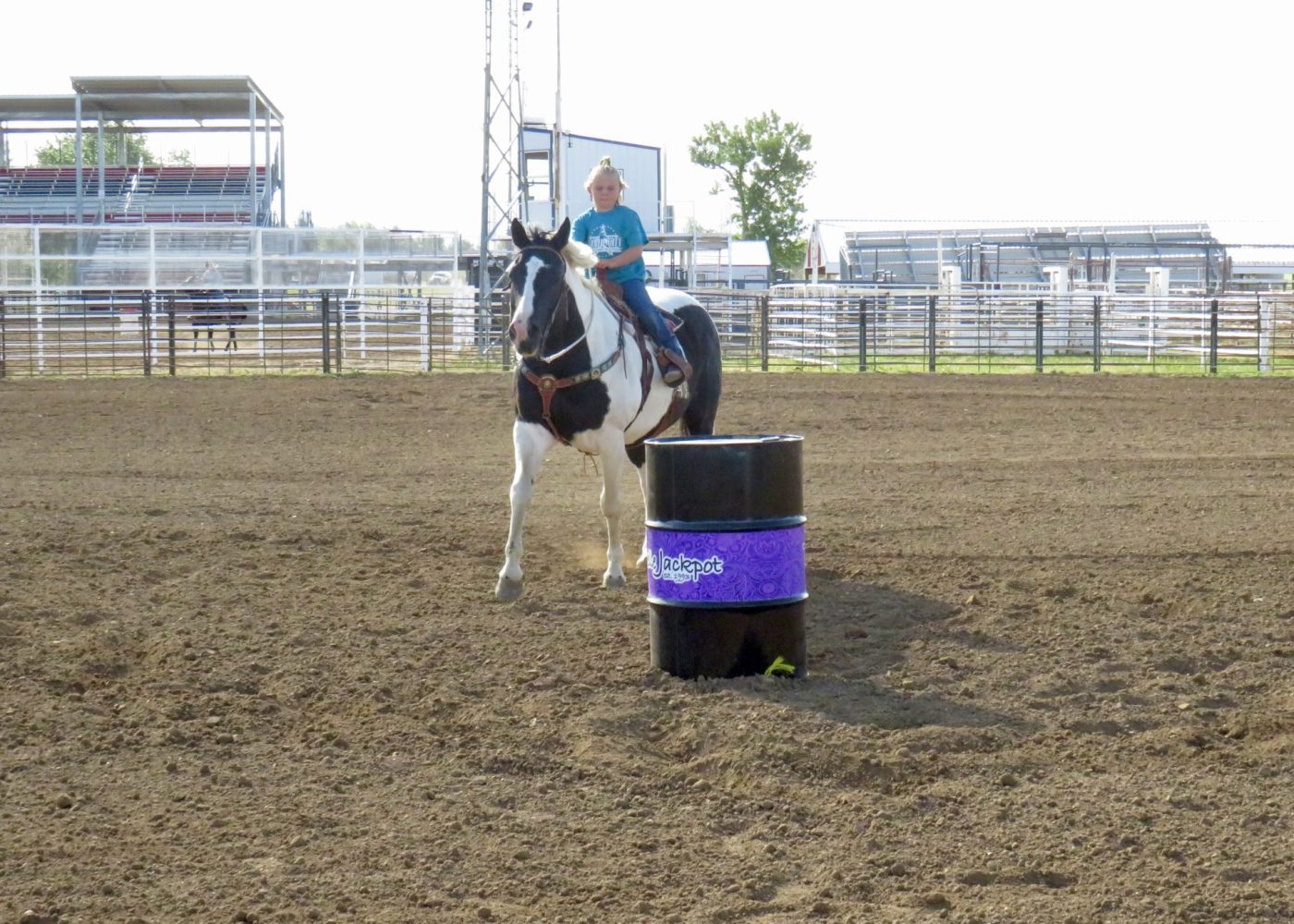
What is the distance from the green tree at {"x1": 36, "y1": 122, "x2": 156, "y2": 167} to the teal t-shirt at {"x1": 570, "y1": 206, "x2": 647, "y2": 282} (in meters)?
49.7

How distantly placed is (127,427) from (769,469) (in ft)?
39.7

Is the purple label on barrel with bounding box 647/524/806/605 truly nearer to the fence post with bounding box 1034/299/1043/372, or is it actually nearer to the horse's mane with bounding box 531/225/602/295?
the horse's mane with bounding box 531/225/602/295

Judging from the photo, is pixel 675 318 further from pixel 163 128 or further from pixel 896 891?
pixel 163 128

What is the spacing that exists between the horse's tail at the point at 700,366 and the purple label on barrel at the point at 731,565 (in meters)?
3.49

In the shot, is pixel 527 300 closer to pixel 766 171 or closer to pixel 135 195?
pixel 135 195

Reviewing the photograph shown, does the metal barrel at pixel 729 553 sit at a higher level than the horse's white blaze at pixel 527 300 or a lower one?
lower

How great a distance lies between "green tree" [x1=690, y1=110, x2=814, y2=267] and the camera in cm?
8175

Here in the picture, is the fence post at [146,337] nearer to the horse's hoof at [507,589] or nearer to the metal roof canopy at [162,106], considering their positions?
the horse's hoof at [507,589]

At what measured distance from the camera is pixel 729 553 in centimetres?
571

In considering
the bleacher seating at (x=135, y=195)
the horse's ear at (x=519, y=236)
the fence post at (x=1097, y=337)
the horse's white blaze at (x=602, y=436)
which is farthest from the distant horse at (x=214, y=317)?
the bleacher seating at (x=135, y=195)

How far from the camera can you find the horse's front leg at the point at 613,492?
310 inches

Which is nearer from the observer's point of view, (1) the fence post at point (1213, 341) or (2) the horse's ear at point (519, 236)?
(2) the horse's ear at point (519, 236)

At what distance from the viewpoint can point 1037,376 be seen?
72.8 feet

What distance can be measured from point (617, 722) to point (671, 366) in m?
3.55
